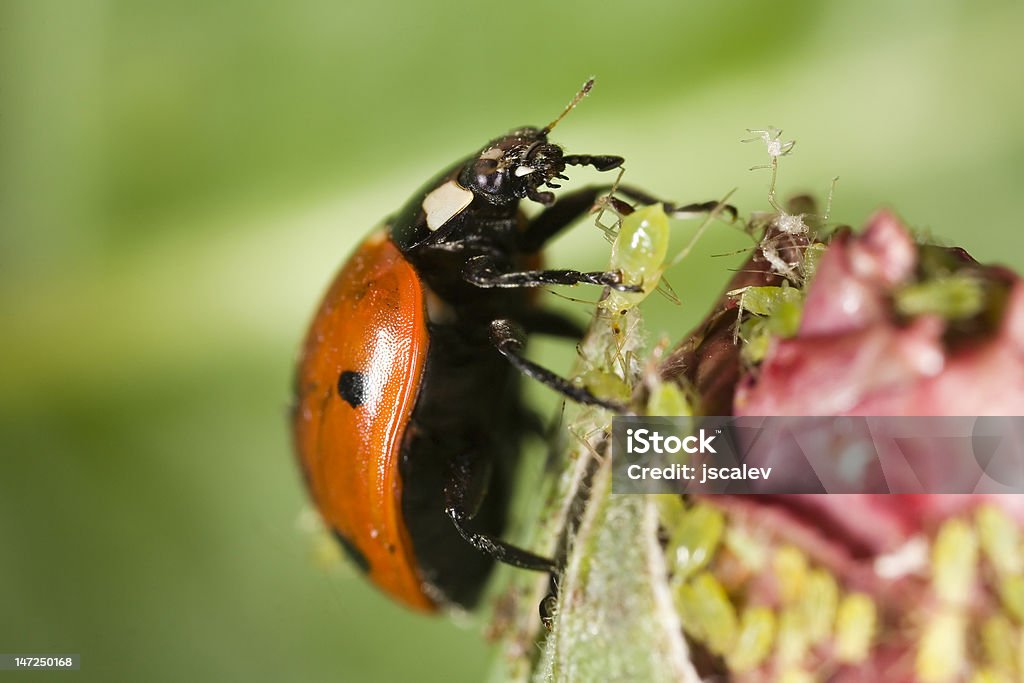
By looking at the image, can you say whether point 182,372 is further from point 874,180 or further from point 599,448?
point 874,180

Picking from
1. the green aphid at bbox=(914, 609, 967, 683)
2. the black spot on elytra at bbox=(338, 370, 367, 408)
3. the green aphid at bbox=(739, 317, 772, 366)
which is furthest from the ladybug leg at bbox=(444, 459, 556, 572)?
the green aphid at bbox=(914, 609, 967, 683)

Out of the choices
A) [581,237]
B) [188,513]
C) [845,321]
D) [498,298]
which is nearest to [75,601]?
[188,513]

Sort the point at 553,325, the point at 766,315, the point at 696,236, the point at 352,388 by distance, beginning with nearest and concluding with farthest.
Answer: the point at 766,315, the point at 696,236, the point at 352,388, the point at 553,325

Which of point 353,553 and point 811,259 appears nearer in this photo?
point 811,259

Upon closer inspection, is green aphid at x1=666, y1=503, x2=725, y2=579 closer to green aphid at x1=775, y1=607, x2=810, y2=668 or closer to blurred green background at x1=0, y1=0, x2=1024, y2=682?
green aphid at x1=775, y1=607, x2=810, y2=668

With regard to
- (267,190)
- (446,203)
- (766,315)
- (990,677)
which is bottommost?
(990,677)

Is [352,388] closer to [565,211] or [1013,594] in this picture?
[565,211]

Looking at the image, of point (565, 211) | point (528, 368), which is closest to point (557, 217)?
point (565, 211)

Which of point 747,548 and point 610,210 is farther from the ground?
point 610,210
